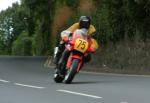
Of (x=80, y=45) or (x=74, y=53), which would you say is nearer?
(x=80, y=45)

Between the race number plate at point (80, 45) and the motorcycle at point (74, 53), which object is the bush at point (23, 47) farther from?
the race number plate at point (80, 45)

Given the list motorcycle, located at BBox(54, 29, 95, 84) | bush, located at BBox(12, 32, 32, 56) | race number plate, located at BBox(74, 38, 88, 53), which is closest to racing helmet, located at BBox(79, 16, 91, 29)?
motorcycle, located at BBox(54, 29, 95, 84)

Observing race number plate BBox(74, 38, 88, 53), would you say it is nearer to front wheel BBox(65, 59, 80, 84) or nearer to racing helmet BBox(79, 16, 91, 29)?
front wheel BBox(65, 59, 80, 84)

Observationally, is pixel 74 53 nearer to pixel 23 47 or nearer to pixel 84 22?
pixel 84 22

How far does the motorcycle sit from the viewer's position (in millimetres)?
16969

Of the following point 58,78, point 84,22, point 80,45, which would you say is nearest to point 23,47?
point 58,78

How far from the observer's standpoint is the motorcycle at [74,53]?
17.0m

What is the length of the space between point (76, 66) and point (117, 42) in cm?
1209

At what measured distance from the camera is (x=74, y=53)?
673 inches

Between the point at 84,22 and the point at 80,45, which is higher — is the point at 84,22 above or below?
above

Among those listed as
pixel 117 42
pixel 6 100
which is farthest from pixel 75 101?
pixel 117 42

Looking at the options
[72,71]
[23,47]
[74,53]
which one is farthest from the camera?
[23,47]

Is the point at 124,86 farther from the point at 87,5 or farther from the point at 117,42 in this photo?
the point at 87,5

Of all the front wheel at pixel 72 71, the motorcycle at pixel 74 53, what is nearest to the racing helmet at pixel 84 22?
the motorcycle at pixel 74 53
